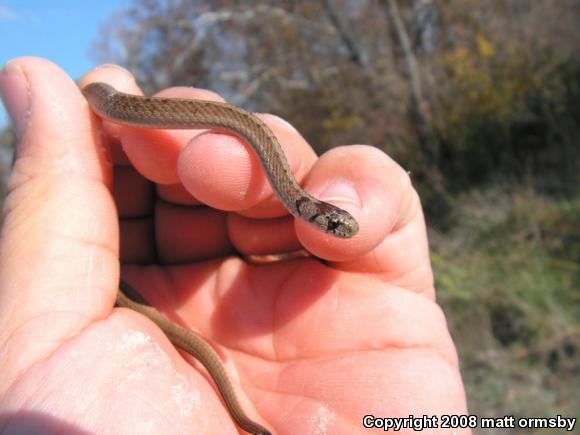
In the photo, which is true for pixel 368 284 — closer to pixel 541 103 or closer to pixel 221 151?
pixel 221 151

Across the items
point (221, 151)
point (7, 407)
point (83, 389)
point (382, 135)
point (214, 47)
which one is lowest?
point (382, 135)

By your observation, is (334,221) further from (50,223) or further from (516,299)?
(516,299)

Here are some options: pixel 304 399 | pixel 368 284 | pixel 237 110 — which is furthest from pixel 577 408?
pixel 237 110

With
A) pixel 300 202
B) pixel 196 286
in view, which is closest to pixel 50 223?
pixel 196 286

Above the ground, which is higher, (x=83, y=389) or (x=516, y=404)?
(x=83, y=389)

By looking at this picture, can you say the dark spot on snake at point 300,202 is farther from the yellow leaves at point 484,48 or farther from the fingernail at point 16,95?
the yellow leaves at point 484,48

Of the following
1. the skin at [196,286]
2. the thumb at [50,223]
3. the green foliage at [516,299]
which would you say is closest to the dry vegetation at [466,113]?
the green foliage at [516,299]
